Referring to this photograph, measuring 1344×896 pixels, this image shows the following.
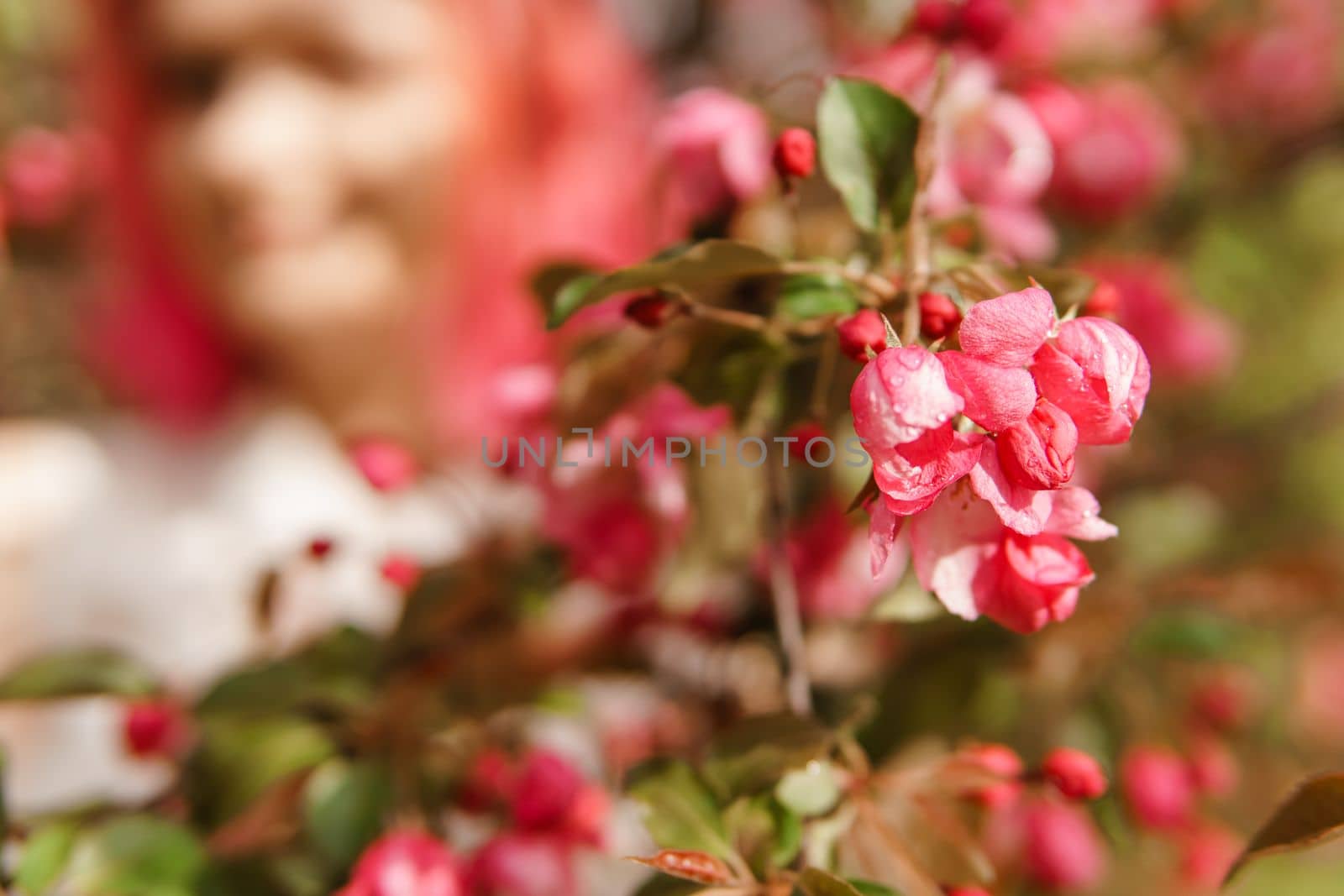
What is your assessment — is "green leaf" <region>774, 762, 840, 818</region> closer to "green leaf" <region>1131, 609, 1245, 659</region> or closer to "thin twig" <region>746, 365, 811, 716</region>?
"thin twig" <region>746, 365, 811, 716</region>

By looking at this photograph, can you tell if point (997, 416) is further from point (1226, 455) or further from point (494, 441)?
point (1226, 455)

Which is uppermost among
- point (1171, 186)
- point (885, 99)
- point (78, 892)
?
point (885, 99)

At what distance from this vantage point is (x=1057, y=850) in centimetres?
45

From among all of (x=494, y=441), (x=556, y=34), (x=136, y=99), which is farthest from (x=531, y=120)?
(x=494, y=441)

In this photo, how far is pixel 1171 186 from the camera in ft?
2.10

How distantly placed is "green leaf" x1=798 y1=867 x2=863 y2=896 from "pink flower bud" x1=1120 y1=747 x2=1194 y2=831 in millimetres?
246

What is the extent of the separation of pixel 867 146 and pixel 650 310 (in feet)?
0.28

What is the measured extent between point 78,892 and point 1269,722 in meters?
0.60

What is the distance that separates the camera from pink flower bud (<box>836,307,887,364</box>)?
0.25m

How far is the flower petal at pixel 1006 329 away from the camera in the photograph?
231 mm

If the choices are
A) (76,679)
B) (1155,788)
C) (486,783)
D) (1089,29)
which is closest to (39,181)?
(76,679)

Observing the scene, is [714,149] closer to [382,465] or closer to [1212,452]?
[382,465]

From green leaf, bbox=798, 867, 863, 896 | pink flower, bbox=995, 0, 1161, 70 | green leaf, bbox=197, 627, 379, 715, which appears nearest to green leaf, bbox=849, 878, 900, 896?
green leaf, bbox=798, 867, 863, 896

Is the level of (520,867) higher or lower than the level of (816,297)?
lower
